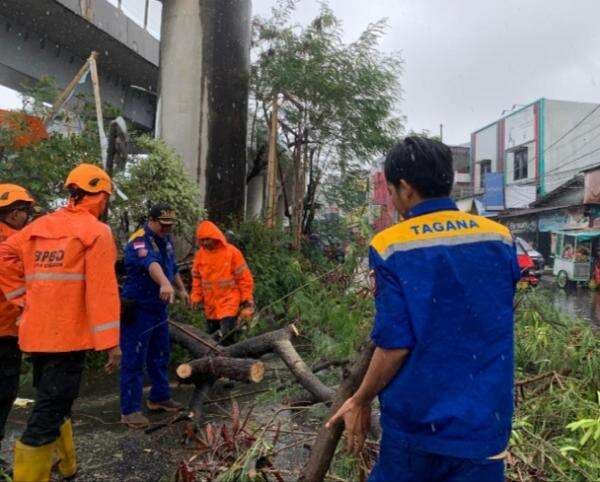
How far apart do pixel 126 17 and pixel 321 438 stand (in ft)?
44.4

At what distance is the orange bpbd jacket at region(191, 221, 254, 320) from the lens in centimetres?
592

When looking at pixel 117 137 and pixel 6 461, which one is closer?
pixel 6 461

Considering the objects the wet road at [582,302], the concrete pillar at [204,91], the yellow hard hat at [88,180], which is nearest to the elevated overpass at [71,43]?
the concrete pillar at [204,91]

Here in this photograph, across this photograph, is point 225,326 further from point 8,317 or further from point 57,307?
point 57,307

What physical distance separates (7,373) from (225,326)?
96.3 inches

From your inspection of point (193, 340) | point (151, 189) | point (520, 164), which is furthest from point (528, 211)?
point (193, 340)

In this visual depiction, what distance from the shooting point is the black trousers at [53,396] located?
3.10m

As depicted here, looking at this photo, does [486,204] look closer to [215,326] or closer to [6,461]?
[215,326]

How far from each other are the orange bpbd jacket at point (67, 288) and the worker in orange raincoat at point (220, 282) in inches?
100

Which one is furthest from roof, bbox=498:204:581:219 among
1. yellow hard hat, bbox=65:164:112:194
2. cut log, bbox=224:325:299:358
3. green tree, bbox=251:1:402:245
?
yellow hard hat, bbox=65:164:112:194

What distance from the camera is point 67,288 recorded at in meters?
3.26

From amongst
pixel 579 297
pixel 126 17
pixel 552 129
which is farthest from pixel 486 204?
pixel 126 17

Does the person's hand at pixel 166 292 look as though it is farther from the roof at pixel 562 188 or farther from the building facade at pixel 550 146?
the building facade at pixel 550 146

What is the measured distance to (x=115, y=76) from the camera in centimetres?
1590
